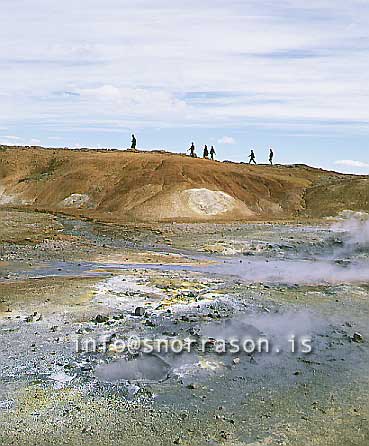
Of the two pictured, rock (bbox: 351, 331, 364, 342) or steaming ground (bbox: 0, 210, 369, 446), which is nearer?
steaming ground (bbox: 0, 210, 369, 446)

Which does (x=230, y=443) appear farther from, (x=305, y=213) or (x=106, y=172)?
(x=106, y=172)

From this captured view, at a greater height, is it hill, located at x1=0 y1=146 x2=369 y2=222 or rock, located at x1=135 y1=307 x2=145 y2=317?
hill, located at x1=0 y1=146 x2=369 y2=222

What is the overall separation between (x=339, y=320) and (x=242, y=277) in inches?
217

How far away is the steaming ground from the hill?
1502 centimetres

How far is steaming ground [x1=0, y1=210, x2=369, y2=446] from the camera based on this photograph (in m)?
8.70

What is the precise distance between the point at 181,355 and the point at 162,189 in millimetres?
29411

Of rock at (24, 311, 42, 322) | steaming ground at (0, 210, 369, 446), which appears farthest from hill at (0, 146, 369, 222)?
rock at (24, 311, 42, 322)

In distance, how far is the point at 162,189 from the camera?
40.3 m

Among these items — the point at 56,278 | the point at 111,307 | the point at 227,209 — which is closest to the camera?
the point at 111,307

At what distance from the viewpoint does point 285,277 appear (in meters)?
19.6

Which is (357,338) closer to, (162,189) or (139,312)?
(139,312)

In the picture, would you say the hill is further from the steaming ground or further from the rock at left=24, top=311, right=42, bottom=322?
the rock at left=24, top=311, right=42, bottom=322

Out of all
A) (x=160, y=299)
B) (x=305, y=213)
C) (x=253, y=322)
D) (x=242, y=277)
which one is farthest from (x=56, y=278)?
(x=305, y=213)

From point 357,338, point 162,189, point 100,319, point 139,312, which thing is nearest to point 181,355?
point 100,319
